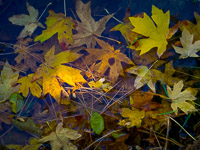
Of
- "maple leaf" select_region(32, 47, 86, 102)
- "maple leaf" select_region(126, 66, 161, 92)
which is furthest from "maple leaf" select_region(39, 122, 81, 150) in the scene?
"maple leaf" select_region(126, 66, 161, 92)

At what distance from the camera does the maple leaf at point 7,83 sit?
1457mm

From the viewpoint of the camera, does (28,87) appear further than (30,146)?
Yes

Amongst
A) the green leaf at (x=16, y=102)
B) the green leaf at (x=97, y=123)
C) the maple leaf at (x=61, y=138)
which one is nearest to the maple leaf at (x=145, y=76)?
the green leaf at (x=97, y=123)

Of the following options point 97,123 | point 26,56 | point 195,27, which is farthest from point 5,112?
point 195,27

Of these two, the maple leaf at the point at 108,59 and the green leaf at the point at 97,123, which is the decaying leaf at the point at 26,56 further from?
the green leaf at the point at 97,123

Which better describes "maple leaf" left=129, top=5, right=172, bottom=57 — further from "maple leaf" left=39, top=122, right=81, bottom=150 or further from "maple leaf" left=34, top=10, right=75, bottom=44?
"maple leaf" left=39, top=122, right=81, bottom=150

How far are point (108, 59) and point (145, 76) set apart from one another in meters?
0.30

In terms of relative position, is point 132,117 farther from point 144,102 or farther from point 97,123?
point 97,123

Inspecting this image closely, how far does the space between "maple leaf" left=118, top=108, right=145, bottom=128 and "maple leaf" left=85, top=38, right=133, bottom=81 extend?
0.27 meters

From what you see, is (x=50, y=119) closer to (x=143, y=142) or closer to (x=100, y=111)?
(x=100, y=111)

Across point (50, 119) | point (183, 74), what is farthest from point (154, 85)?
point (50, 119)

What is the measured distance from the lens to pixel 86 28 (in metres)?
1.56

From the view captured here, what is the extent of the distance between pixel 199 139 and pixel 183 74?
0.47 meters

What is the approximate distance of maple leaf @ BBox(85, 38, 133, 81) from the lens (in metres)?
1.44
